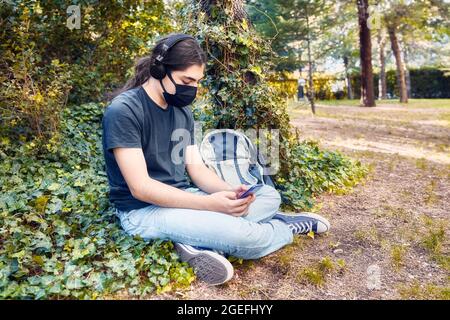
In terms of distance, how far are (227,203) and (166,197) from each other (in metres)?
0.33

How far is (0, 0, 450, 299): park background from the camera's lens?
2.27m

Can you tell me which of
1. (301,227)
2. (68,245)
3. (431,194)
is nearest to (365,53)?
(431,194)

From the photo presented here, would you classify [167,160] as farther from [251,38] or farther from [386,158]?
[386,158]

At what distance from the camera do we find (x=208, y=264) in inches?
88.5

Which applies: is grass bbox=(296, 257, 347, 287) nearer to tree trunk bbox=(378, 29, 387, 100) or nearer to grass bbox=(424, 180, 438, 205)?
grass bbox=(424, 180, 438, 205)

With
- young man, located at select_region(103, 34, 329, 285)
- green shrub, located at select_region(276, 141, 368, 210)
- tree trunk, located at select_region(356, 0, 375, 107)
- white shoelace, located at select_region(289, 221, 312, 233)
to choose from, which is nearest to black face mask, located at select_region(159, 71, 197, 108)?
young man, located at select_region(103, 34, 329, 285)

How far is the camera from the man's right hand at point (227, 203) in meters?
2.29

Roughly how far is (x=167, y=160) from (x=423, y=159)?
4.52 metres

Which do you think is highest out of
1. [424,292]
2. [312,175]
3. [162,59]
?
[162,59]

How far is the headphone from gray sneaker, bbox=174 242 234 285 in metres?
0.99

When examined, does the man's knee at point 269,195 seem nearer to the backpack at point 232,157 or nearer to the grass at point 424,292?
the backpack at point 232,157

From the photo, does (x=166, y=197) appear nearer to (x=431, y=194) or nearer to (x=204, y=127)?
(x=204, y=127)
